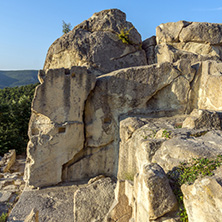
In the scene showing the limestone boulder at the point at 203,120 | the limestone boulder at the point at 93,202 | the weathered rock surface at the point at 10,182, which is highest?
the limestone boulder at the point at 203,120

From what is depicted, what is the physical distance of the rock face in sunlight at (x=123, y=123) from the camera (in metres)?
3.38

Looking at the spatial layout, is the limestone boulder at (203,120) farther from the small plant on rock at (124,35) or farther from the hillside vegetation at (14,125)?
the hillside vegetation at (14,125)

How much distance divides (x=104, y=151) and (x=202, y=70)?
16.0 feet

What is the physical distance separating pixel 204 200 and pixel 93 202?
3.74 meters

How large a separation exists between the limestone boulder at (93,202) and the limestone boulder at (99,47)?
15.1ft

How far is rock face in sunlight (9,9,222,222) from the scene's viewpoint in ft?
11.1

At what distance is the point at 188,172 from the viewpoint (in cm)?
312

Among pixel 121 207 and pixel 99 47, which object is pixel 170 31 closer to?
pixel 99 47

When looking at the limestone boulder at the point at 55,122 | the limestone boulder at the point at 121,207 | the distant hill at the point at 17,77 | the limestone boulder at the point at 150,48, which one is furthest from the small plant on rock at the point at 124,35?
the distant hill at the point at 17,77

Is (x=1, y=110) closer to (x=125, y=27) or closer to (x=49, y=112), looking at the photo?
(x=49, y=112)

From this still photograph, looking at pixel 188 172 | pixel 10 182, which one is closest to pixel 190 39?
pixel 188 172

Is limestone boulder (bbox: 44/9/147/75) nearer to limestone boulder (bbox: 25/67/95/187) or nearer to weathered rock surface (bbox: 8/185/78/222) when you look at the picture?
limestone boulder (bbox: 25/67/95/187)

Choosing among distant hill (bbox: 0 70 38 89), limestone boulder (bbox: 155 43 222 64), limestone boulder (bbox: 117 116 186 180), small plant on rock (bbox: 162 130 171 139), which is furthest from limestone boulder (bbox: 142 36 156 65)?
distant hill (bbox: 0 70 38 89)

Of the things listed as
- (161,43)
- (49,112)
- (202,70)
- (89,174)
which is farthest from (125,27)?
(89,174)
